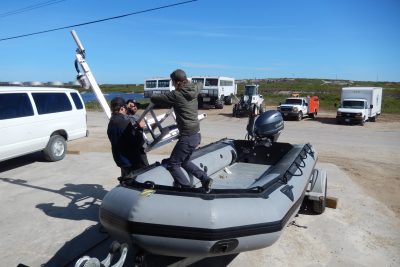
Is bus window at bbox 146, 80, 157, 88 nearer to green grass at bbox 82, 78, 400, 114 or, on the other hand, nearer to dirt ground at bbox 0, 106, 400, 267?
green grass at bbox 82, 78, 400, 114

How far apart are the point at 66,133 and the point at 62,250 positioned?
5950mm

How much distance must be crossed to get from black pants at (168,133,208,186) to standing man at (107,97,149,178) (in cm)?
86

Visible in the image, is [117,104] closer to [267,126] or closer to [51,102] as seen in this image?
[267,126]

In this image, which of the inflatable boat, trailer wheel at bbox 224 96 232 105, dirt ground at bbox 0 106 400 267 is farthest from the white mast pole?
trailer wheel at bbox 224 96 232 105

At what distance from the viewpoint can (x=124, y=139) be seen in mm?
5488

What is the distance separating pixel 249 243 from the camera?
3.94 m

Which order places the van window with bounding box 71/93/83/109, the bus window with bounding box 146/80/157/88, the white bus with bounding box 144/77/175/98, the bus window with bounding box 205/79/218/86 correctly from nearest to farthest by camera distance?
the van window with bounding box 71/93/83/109 < the white bus with bounding box 144/77/175/98 < the bus window with bounding box 146/80/157/88 < the bus window with bounding box 205/79/218/86

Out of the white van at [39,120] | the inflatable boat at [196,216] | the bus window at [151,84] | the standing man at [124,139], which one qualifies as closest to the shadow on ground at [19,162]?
the white van at [39,120]

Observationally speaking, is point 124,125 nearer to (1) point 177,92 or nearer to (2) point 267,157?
(1) point 177,92

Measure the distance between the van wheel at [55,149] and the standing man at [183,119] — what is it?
611 centimetres

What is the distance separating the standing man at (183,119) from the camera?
15.1 feet

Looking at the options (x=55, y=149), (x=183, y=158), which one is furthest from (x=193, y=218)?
(x=55, y=149)

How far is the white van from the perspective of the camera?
28.3ft

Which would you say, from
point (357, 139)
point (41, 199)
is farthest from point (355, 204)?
point (357, 139)
